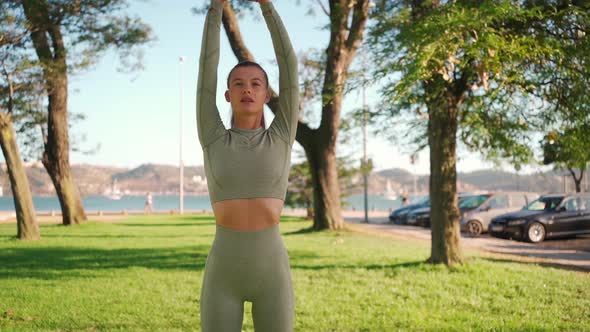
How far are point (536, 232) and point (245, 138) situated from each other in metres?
16.1

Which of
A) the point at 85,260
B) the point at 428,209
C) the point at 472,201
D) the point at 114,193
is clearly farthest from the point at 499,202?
the point at 114,193

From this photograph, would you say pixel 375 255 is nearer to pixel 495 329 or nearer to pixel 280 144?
pixel 495 329

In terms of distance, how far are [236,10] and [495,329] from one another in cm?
1229

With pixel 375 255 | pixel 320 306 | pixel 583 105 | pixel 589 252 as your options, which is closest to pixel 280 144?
pixel 320 306

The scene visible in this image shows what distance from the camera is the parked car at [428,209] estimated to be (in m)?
21.4

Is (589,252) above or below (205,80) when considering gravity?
below

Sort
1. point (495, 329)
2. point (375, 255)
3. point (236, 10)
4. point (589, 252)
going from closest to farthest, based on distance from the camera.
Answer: point (495, 329) < point (375, 255) < point (589, 252) < point (236, 10)

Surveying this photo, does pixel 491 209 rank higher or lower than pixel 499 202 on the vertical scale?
lower

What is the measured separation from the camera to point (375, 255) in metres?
11.9

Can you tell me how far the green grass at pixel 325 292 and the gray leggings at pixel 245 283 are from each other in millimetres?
3312

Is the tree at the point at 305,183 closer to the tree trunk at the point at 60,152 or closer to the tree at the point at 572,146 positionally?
the tree trunk at the point at 60,152

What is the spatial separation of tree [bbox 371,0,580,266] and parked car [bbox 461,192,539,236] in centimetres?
945

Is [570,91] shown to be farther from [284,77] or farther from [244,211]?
[244,211]

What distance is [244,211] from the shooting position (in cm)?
261
